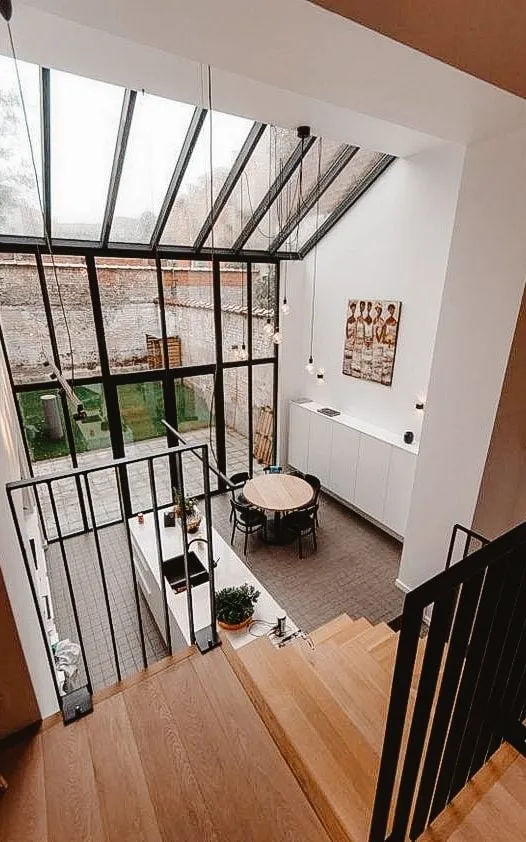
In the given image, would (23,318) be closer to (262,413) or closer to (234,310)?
(234,310)

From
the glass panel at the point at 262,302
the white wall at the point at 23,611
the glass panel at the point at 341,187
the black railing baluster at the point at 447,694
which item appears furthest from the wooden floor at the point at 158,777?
the glass panel at the point at 341,187

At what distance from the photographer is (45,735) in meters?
1.70

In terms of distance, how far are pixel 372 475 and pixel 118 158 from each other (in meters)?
4.75

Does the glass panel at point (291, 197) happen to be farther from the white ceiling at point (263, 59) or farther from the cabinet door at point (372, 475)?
the cabinet door at point (372, 475)

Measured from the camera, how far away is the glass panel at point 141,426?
573 cm

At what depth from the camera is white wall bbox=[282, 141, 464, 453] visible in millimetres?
4504

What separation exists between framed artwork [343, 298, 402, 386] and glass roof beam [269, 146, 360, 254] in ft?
4.61

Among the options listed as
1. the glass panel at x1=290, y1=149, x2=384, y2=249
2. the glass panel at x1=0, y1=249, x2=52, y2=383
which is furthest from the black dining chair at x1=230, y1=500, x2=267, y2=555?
the glass panel at x1=290, y1=149, x2=384, y2=249

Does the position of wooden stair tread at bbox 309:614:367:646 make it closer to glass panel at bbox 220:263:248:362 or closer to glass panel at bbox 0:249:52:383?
glass panel at bbox 220:263:248:362

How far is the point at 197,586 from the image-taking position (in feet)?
12.9

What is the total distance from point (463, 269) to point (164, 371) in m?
4.13

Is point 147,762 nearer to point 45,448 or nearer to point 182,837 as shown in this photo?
point 182,837

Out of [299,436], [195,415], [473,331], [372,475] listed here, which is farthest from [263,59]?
[299,436]

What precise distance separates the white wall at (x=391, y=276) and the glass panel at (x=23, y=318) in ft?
12.1
